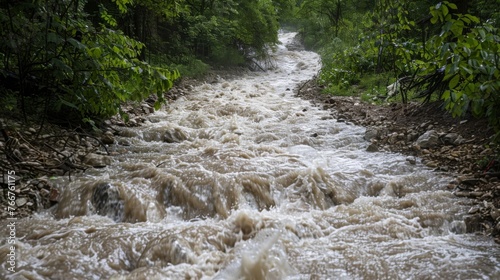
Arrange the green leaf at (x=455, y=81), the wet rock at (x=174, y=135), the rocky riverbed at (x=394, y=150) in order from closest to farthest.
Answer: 1. the green leaf at (x=455, y=81)
2. the rocky riverbed at (x=394, y=150)
3. the wet rock at (x=174, y=135)

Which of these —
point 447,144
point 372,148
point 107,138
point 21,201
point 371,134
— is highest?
point 447,144

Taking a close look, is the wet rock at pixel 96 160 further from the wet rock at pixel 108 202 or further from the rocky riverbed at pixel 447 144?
the rocky riverbed at pixel 447 144

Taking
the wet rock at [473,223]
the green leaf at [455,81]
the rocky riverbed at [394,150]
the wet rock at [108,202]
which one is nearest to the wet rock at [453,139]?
the rocky riverbed at [394,150]

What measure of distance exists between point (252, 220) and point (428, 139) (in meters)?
3.56

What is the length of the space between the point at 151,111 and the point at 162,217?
509cm

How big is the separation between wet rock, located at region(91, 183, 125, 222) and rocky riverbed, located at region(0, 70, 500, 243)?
0.50m

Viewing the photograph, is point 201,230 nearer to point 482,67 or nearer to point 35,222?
point 35,222

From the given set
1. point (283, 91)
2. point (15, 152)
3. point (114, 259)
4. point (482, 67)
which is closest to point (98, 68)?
point (15, 152)

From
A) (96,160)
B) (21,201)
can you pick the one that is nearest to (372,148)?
(96,160)

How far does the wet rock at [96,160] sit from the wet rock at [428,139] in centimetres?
505

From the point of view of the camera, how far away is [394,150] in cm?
575

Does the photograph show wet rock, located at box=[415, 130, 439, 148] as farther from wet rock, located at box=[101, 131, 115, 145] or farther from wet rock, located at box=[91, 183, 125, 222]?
wet rock, located at box=[101, 131, 115, 145]

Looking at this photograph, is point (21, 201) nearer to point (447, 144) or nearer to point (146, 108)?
point (146, 108)

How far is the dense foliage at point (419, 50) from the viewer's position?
3.18 metres
